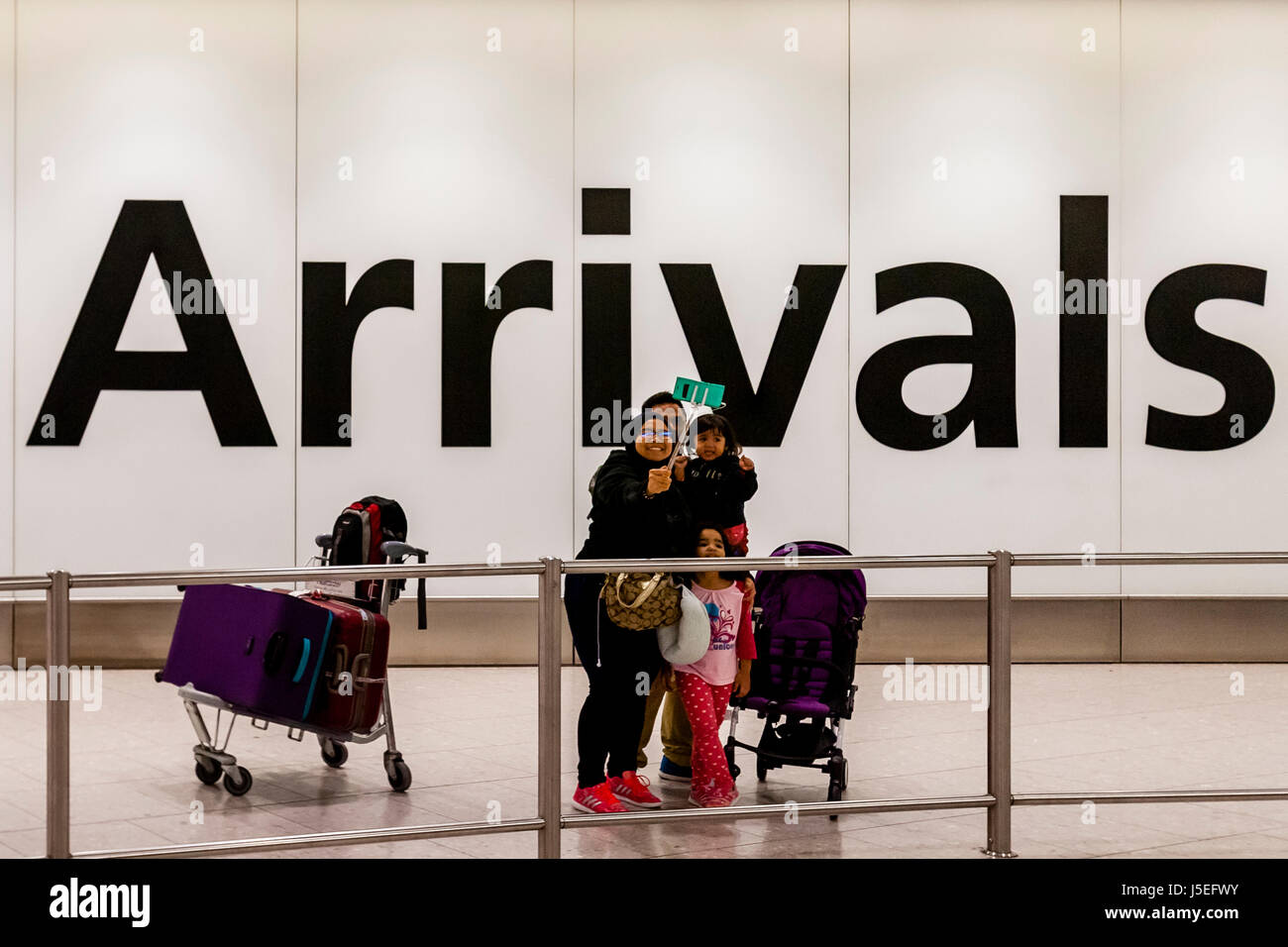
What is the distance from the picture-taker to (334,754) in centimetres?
688

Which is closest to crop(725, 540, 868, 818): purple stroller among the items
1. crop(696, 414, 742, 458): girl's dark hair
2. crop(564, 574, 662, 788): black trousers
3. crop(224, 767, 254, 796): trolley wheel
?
crop(696, 414, 742, 458): girl's dark hair

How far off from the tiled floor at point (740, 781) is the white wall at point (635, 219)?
4.21 feet

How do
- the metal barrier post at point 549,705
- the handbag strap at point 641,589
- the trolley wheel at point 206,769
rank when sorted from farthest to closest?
the trolley wheel at point 206,769 < the handbag strap at point 641,589 < the metal barrier post at point 549,705

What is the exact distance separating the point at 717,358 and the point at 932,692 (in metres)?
2.81

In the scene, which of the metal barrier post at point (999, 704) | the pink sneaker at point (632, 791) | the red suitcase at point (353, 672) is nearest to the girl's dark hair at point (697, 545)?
the pink sneaker at point (632, 791)

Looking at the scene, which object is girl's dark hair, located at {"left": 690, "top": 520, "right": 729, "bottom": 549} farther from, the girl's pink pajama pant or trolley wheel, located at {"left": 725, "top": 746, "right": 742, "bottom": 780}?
trolley wheel, located at {"left": 725, "top": 746, "right": 742, "bottom": 780}

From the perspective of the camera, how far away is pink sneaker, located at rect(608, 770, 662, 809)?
19.6ft

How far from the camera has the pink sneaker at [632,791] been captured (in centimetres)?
597

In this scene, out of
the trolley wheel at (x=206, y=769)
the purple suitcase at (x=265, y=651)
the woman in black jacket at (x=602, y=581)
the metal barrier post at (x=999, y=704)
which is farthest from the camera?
the trolley wheel at (x=206, y=769)

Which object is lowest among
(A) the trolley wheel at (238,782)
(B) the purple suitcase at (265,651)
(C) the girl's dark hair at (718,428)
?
(A) the trolley wheel at (238,782)

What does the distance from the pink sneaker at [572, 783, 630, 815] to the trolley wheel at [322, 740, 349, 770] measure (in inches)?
60.2

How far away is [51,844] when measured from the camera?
14.8ft

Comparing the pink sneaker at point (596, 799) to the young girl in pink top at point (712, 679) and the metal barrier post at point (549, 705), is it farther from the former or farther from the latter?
the metal barrier post at point (549, 705)
